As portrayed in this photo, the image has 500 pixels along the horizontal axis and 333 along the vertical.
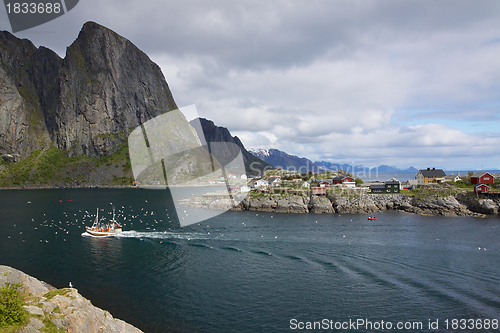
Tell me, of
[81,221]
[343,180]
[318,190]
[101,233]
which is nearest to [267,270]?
[101,233]

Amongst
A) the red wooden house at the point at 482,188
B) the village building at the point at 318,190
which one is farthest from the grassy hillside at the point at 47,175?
the red wooden house at the point at 482,188

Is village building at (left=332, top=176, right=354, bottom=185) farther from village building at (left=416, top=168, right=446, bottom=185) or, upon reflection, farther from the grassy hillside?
the grassy hillside

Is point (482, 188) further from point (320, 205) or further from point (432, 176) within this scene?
point (320, 205)

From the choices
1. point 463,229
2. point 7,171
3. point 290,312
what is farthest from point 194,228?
point 7,171

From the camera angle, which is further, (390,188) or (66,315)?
(390,188)

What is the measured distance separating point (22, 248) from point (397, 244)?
56121mm

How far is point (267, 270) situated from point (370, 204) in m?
53.1

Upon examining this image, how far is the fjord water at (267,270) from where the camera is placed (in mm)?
22562

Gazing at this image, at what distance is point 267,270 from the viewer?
31688mm

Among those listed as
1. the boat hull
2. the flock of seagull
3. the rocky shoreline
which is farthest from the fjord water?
the rocky shoreline

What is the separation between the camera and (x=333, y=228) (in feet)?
176

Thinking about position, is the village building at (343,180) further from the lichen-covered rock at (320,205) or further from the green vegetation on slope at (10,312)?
the green vegetation on slope at (10,312)

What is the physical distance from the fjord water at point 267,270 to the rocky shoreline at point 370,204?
14.6 metres

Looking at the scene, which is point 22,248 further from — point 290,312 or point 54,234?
point 290,312
